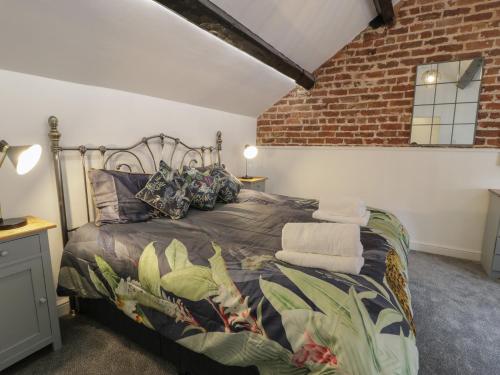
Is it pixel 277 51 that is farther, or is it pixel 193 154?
pixel 193 154

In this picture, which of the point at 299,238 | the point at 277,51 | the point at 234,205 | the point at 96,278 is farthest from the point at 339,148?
the point at 96,278

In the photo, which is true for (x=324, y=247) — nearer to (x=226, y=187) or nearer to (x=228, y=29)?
(x=226, y=187)

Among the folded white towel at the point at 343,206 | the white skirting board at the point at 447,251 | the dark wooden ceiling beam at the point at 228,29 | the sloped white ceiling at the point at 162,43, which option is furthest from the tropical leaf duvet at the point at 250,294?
the white skirting board at the point at 447,251

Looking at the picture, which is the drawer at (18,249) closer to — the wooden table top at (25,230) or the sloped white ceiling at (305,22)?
the wooden table top at (25,230)

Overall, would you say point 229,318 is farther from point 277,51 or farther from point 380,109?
point 380,109

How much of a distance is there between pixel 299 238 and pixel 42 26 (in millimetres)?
1856

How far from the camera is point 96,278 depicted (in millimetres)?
1634

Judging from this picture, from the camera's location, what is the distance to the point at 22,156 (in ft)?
4.65

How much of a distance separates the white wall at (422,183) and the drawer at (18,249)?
10.1ft

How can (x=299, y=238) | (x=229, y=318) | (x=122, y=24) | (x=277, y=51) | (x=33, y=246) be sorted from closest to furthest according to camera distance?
1. (x=229, y=318)
2. (x=299, y=238)
3. (x=33, y=246)
4. (x=122, y=24)
5. (x=277, y=51)

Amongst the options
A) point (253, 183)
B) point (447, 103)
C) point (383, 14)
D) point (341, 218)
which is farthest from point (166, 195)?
point (447, 103)

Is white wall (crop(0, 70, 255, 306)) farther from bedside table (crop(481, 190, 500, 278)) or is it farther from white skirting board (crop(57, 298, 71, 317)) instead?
bedside table (crop(481, 190, 500, 278))

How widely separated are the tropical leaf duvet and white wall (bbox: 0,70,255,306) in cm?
41

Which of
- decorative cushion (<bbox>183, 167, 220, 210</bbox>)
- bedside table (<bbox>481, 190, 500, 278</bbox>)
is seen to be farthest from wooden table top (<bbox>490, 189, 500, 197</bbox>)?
decorative cushion (<bbox>183, 167, 220, 210</bbox>)
